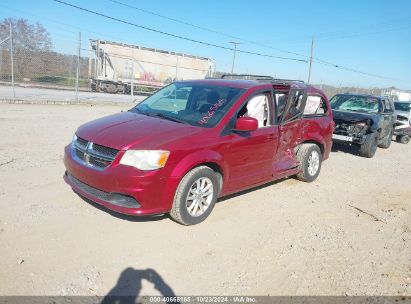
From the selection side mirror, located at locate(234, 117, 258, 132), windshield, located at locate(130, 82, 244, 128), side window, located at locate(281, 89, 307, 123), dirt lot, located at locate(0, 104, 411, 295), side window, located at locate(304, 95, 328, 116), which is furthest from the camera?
side window, located at locate(304, 95, 328, 116)

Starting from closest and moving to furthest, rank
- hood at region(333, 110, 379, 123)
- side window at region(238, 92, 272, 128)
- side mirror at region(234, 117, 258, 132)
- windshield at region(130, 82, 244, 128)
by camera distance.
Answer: side mirror at region(234, 117, 258, 132) < windshield at region(130, 82, 244, 128) < side window at region(238, 92, 272, 128) < hood at region(333, 110, 379, 123)

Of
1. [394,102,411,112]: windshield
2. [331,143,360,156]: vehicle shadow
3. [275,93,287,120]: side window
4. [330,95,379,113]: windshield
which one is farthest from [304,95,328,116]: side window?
[394,102,411,112]: windshield

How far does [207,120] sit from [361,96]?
28.3ft

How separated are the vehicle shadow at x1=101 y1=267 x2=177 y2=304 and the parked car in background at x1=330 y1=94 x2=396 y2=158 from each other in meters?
8.07

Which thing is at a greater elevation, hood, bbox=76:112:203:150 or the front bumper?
hood, bbox=76:112:203:150

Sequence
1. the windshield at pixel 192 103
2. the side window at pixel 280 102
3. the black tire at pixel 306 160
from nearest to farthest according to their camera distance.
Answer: the windshield at pixel 192 103
the side window at pixel 280 102
the black tire at pixel 306 160

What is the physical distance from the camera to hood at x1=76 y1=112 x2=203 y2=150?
4.04 m

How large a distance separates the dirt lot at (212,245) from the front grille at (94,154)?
69cm

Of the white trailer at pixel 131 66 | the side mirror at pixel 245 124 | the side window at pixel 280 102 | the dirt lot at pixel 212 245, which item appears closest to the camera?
the dirt lot at pixel 212 245

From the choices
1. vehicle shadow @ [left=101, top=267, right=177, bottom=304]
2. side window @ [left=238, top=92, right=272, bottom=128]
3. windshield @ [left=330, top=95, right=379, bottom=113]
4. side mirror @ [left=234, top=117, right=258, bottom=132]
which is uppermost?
windshield @ [left=330, top=95, right=379, bottom=113]

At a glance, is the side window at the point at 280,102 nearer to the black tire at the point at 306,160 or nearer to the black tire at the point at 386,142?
the black tire at the point at 306,160

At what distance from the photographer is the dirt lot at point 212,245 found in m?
3.25

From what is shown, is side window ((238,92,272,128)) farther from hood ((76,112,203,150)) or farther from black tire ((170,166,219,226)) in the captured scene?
black tire ((170,166,219,226))

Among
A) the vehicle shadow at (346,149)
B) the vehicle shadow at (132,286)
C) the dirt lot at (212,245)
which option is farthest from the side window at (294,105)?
the vehicle shadow at (346,149)
